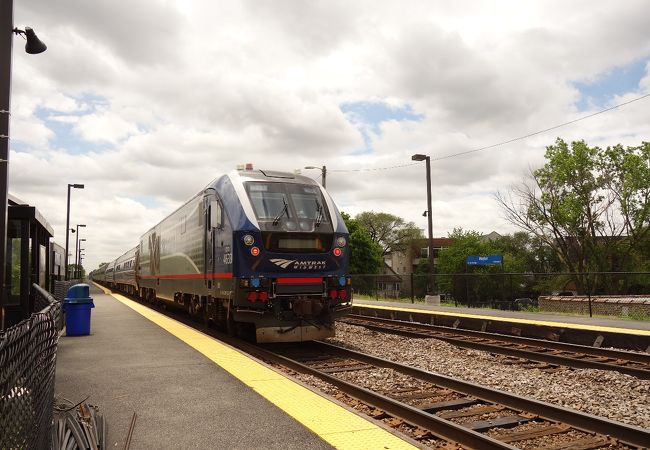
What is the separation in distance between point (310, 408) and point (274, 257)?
15.6 ft

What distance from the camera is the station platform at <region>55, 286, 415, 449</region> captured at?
15.1 feet

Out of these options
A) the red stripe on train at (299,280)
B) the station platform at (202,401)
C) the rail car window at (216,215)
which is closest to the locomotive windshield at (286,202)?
the rail car window at (216,215)

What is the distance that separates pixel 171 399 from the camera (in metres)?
5.95

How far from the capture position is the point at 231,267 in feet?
32.7

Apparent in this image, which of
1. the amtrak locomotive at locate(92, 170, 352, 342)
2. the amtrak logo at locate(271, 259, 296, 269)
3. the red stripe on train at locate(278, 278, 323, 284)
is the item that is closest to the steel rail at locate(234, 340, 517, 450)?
the amtrak locomotive at locate(92, 170, 352, 342)

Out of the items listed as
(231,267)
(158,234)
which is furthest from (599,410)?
(158,234)

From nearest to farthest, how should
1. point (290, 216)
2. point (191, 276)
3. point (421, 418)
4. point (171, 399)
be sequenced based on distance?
point (421, 418) < point (171, 399) < point (290, 216) < point (191, 276)

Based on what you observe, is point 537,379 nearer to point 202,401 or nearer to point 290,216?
point 290,216

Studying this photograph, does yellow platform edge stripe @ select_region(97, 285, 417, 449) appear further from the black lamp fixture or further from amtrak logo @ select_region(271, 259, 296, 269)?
the black lamp fixture

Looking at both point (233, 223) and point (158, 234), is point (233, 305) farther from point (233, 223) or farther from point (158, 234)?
point (158, 234)

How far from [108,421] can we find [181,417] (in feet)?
2.20

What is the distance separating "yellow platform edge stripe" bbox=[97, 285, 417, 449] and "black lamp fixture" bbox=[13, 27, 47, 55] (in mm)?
5056

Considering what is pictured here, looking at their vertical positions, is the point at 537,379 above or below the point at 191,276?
below

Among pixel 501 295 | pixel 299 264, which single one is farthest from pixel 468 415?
pixel 501 295
